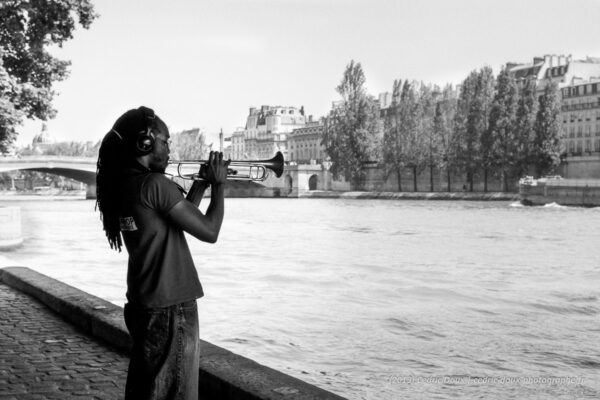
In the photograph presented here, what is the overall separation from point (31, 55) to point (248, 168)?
650 inches

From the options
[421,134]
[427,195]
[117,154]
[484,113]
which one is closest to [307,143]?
[421,134]

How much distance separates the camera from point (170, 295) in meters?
3.02

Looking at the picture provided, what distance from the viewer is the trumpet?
127 inches

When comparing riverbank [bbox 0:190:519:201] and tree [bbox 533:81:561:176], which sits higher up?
tree [bbox 533:81:561:176]

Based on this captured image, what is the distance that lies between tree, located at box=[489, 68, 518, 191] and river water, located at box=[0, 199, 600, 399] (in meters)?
28.3

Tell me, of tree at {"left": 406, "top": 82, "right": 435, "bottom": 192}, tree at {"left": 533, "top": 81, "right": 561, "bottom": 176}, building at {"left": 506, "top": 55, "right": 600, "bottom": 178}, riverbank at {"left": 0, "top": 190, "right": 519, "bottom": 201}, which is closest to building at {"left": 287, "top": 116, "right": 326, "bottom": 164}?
riverbank at {"left": 0, "top": 190, "right": 519, "bottom": 201}

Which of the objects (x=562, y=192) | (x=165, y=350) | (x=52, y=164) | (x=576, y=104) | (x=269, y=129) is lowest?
(x=562, y=192)

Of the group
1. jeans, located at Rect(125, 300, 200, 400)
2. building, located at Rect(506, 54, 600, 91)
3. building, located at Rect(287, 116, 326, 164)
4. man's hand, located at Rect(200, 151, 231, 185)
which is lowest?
jeans, located at Rect(125, 300, 200, 400)

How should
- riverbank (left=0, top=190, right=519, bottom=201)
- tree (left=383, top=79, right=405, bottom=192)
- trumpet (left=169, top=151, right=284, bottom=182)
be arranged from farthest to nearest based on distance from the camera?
tree (left=383, top=79, right=405, bottom=192) → riverbank (left=0, top=190, right=519, bottom=201) → trumpet (left=169, top=151, right=284, bottom=182)

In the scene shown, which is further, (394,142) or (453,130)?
(394,142)

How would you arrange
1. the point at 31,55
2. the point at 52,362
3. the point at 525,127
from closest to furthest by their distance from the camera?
the point at 52,362
the point at 31,55
the point at 525,127

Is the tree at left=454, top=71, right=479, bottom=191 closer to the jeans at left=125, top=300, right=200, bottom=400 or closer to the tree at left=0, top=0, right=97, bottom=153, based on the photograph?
the tree at left=0, top=0, right=97, bottom=153

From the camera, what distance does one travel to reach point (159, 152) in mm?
3072

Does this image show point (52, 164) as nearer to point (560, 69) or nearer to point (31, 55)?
point (31, 55)
